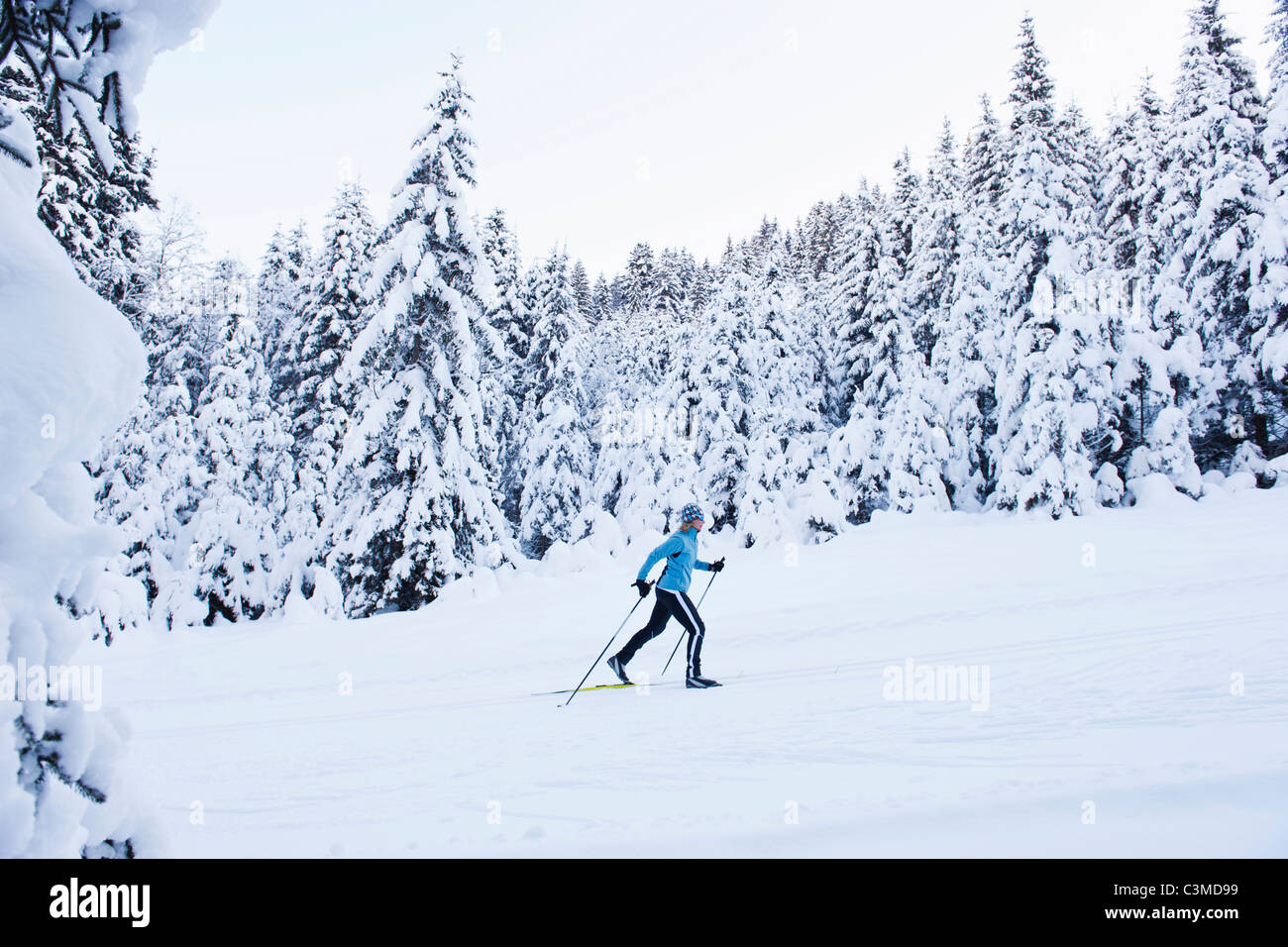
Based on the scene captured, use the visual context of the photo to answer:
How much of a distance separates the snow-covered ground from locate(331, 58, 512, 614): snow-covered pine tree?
2935 mm

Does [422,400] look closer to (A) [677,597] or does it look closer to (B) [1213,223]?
(A) [677,597]

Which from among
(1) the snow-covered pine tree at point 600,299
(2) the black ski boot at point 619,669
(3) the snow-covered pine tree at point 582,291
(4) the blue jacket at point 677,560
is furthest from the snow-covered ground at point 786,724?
(1) the snow-covered pine tree at point 600,299

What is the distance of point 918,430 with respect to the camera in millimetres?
21844

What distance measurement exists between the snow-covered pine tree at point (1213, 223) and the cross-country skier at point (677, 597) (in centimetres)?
1804

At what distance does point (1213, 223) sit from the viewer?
19.8 metres

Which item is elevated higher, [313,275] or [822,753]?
[313,275]

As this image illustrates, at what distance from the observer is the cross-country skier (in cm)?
769

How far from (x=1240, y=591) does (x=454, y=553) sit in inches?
564

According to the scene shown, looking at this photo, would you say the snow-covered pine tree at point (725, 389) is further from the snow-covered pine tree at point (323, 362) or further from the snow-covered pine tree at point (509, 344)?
the snow-covered pine tree at point (323, 362)

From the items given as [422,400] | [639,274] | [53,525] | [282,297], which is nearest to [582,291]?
[639,274]
